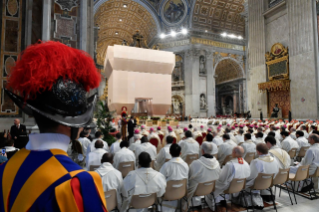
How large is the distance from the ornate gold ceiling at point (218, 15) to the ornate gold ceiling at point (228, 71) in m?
4.67

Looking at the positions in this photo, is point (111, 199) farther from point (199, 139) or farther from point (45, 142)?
point (199, 139)

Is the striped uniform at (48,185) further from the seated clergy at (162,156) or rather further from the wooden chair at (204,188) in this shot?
the seated clergy at (162,156)

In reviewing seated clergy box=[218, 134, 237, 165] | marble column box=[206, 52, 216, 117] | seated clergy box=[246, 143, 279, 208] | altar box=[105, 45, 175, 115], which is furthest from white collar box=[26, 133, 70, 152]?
marble column box=[206, 52, 216, 117]

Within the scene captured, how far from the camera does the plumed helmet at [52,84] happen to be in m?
0.98

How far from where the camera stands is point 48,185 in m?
0.83

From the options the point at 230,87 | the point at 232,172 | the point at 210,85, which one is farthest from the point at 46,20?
the point at 230,87

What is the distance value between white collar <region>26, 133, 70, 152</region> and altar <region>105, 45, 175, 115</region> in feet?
61.7

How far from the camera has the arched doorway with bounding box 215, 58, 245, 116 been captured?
102 ft

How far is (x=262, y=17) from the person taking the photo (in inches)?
→ 725

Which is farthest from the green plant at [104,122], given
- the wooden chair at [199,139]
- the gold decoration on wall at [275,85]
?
the gold decoration on wall at [275,85]

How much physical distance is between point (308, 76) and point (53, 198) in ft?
58.3

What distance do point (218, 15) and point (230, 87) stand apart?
1126cm

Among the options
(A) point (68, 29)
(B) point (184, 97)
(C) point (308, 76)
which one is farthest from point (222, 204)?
(B) point (184, 97)

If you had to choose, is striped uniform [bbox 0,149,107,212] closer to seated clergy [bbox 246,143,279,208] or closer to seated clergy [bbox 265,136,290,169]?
seated clergy [bbox 246,143,279,208]
